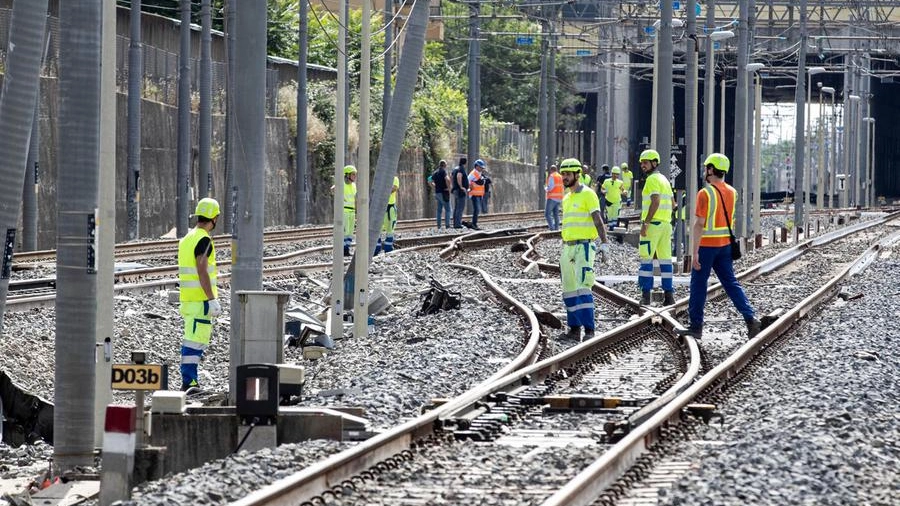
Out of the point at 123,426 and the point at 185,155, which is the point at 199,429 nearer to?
the point at 123,426

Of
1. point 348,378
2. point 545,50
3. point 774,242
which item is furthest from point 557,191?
point 348,378

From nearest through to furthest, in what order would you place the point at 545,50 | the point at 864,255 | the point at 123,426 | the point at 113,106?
the point at 123,426
the point at 113,106
the point at 864,255
the point at 545,50

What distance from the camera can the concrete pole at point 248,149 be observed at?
1568 centimetres

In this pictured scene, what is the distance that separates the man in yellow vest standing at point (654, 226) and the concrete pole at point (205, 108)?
73.6 ft

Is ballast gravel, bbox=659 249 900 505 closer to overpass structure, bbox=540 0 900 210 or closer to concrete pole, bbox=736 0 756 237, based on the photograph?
overpass structure, bbox=540 0 900 210

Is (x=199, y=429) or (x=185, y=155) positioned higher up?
(x=185, y=155)

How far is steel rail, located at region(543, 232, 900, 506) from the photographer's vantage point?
29.6 ft

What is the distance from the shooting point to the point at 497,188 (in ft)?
247

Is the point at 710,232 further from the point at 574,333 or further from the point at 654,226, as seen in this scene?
the point at 654,226

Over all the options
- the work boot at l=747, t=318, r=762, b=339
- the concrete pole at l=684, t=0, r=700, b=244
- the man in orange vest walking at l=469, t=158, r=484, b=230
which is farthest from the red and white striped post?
the man in orange vest walking at l=469, t=158, r=484, b=230

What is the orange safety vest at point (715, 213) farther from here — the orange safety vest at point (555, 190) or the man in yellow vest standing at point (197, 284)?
the orange safety vest at point (555, 190)

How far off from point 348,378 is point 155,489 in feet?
21.0

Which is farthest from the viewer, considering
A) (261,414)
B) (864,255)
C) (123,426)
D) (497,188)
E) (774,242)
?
(497,188)

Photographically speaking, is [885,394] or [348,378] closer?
[885,394]
